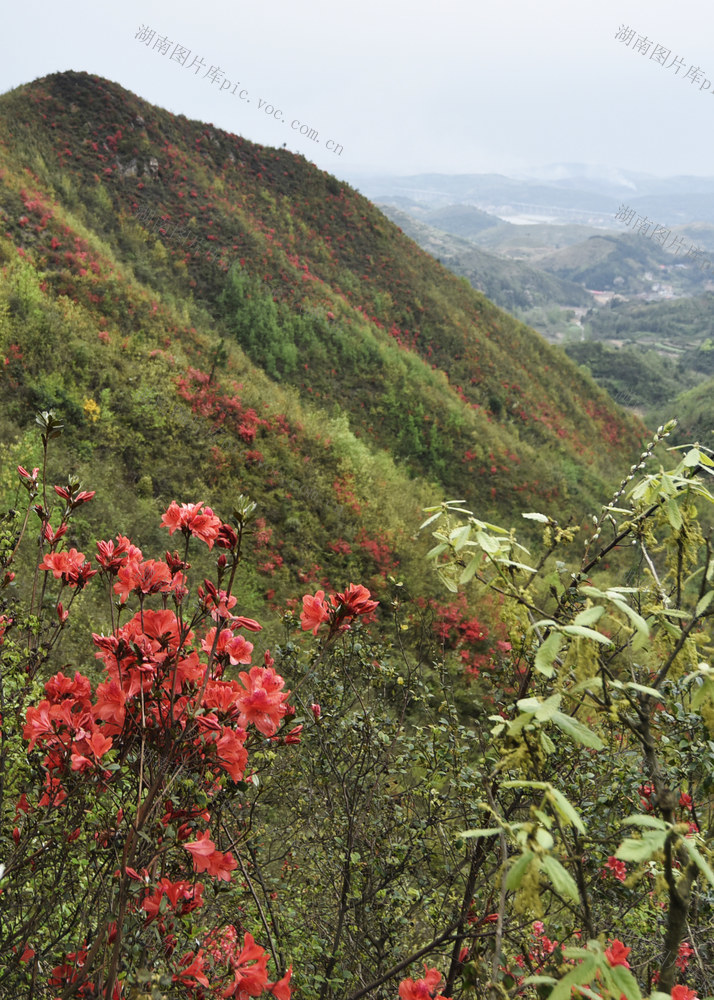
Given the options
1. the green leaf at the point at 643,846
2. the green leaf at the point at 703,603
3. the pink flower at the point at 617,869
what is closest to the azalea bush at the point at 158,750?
the green leaf at the point at 643,846

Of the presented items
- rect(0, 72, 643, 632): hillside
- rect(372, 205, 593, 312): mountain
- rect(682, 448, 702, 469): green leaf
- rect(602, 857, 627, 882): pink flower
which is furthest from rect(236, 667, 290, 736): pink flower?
rect(372, 205, 593, 312): mountain

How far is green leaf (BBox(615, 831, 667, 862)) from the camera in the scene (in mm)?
663

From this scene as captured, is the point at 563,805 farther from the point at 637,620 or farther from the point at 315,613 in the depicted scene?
the point at 315,613

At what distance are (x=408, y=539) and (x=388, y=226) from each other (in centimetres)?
2012

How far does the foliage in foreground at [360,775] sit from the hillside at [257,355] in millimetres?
5476

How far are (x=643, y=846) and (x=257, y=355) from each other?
15.9 meters

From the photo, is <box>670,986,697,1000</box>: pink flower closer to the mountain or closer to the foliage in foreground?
the foliage in foreground

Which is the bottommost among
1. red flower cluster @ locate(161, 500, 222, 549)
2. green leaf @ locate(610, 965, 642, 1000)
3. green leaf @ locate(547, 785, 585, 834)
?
red flower cluster @ locate(161, 500, 222, 549)

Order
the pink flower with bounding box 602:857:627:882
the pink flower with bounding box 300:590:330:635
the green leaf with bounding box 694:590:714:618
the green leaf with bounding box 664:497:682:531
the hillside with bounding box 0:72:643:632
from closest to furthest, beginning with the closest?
the green leaf with bounding box 694:590:714:618
the green leaf with bounding box 664:497:682:531
the pink flower with bounding box 300:590:330:635
the pink flower with bounding box 602:857:627:882
the hillside with bounding box 0:72:643:632

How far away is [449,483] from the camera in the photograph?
15.4 m

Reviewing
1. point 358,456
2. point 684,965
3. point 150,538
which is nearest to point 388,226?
point 358,456

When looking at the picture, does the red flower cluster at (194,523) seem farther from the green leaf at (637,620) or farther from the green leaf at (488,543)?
the green leaf at (637,620)

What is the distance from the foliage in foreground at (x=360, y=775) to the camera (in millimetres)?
897

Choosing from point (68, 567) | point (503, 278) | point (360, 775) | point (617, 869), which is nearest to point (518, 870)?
point (68, 567)
